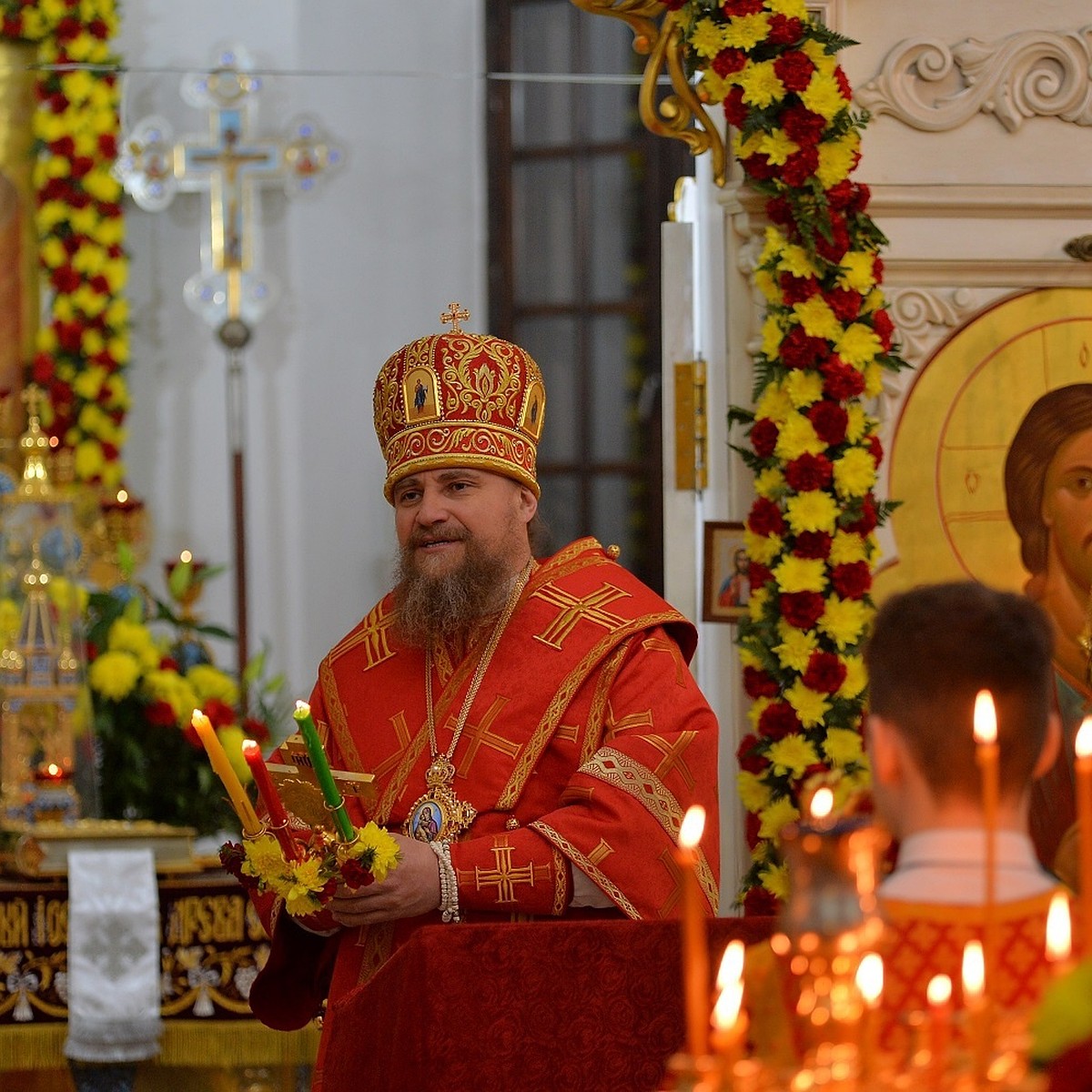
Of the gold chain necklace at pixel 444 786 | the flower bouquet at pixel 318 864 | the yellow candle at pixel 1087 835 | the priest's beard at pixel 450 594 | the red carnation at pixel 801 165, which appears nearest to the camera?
the yellow candle at pixel 1087 835

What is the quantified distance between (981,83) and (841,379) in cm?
95

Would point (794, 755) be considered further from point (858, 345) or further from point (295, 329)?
point (295, 329)

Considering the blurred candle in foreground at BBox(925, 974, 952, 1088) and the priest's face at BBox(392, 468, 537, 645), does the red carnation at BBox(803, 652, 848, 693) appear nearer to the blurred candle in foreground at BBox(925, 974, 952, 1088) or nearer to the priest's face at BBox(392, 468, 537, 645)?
the priest's face at BBox(392, 468, 537, 645)

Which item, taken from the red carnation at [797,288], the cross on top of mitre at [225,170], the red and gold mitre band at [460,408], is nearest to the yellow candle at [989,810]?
the red and gold mitre band at [460,408]

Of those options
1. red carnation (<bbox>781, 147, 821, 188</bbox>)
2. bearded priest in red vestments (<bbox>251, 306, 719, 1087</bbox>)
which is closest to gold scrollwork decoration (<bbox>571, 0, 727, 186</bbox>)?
red carnation (<bbox>781, 147, 821, 188</bbox>)

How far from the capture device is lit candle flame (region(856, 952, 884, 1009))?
1.40 meters

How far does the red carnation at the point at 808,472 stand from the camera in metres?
4.69

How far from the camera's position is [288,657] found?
834 centimetres

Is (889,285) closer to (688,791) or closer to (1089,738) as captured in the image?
(688,791)

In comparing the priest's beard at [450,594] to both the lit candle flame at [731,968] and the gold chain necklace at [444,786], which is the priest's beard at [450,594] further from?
the lit candle flame at [731,968]

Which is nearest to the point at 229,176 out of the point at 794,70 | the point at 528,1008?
the point at 794,70

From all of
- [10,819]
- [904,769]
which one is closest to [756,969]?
[904,769]

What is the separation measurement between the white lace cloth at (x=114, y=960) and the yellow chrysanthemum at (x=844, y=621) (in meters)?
1.96

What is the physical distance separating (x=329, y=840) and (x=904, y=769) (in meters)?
1.39
